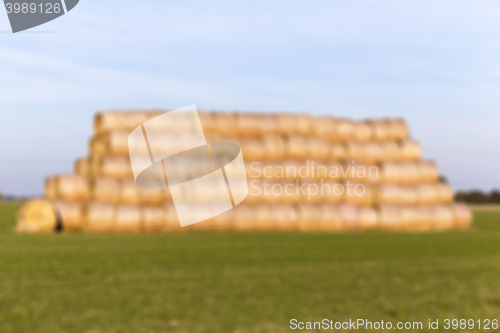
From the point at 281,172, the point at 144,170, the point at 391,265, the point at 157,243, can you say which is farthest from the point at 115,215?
the point at 391,265

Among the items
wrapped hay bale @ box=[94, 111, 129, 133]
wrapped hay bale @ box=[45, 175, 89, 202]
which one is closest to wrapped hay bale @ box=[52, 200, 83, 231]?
wrapped hay bale @ box=[45, 175, 89, 202]

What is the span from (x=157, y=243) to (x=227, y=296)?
202 inches

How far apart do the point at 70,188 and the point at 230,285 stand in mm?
8795

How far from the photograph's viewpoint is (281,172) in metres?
15.6

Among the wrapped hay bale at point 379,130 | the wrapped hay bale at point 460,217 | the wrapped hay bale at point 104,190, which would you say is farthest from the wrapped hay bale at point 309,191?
the wrapped hay bale at point 104,190

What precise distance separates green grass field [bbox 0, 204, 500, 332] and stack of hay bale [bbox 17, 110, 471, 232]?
3196mm

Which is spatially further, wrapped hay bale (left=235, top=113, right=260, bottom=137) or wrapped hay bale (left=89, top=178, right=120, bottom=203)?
wrapped hay bale (left=235, top=113, right=260, bottom=137)

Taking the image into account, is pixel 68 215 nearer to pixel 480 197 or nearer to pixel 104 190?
pixel 104 190

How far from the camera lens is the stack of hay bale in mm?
13227

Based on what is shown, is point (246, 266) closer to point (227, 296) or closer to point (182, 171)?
point (227, 296)

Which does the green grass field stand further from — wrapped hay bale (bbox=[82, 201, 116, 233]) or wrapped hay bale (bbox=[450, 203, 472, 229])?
wrapped hay bale (bbox=[450, 203, 472, 229])

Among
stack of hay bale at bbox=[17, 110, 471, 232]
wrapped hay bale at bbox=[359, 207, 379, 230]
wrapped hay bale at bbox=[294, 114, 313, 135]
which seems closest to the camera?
stack of hay bale at bbox=[17, 110, 471, 232]

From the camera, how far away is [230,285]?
228 inches

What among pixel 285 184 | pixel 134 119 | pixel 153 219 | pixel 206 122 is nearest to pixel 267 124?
pixel 206 122
